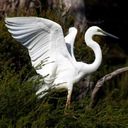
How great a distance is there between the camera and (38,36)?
566 centimetres

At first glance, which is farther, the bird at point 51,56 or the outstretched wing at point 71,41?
the outstretched wing at point 71,41

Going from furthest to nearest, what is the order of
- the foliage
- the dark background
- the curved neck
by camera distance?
the dark background → the curved neck → the foliage

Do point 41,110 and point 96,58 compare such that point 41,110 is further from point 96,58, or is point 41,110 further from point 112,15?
point 112,15

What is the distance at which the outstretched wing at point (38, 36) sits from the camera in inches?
219

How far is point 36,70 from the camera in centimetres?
568

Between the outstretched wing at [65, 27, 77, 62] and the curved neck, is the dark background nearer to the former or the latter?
the outstretched wing at [65, 27, 77, 62]

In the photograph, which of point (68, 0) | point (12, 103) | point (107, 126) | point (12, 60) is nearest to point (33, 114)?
point (12, 103)

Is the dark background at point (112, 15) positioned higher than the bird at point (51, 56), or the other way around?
the bird at point (51, 56)

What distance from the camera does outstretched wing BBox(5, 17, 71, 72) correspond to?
557cm

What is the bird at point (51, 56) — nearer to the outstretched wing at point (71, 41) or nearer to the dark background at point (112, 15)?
the outstretched wing at point (71, 41)

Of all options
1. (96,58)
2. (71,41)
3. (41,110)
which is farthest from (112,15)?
(41,110)

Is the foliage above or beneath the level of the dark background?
above

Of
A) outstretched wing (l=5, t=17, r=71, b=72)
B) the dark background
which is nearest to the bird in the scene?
outstretched wing (l=5, t=17, r=71, b=72)

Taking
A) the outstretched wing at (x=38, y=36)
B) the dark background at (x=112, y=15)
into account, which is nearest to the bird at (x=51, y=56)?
the outstretched wing at (x=38, y=36)
